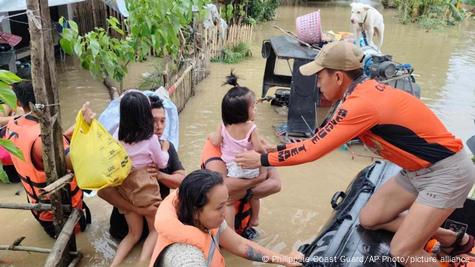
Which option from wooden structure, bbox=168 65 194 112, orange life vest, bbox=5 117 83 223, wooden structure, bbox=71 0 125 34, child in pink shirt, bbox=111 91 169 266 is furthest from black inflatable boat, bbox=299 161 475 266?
wooden structure, bbox=71 0 125 34

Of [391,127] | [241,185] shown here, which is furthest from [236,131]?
[391,127]

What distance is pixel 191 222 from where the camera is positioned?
1922mm

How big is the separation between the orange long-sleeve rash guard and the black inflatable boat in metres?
0.54

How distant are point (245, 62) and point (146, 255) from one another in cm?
752

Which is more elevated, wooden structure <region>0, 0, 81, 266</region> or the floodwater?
wooden structure <region>0, 0, 81, 266</region>

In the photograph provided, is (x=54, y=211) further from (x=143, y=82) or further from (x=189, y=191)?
(x=143, y=82)

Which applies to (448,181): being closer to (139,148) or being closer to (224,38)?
(139,148)

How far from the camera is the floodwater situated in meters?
3.65

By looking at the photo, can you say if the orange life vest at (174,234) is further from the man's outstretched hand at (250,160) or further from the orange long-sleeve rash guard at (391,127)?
the orange long-sleeve rash guard at (391,127)

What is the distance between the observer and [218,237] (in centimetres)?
222

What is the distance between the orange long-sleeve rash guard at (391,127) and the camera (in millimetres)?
2352

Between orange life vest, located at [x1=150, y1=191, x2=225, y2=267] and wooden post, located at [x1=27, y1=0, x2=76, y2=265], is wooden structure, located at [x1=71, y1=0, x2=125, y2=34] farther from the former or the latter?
orange life vest, located at [x1=150, y1=191, x2=225, y2=267]

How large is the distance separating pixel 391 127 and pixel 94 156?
1.84 metres

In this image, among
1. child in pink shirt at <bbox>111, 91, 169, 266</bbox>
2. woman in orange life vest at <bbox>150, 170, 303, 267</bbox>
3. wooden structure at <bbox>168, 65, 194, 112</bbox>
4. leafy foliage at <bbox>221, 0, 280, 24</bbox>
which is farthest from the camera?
leafy foliage at <bbox>221, 0, 280, 24</bbox>
